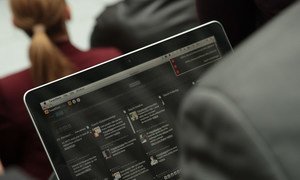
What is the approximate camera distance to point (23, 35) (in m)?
3.71

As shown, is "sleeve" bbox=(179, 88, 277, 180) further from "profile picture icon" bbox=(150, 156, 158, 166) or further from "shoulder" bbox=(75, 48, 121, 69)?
"shoulder" bbox=(75, 48, 121, 69)

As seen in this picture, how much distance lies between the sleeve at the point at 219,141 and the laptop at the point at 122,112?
14.6 inches

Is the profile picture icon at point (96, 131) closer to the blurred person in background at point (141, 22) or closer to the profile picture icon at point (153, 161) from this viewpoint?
the profile picture icon at point (153, 161)

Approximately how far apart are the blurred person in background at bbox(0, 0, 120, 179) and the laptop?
0.80 m

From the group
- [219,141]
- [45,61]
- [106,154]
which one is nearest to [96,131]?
[106,154]

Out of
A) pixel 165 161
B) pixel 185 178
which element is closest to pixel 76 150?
pixel 165 161

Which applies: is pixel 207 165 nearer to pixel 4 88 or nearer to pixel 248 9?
pixel 248 9

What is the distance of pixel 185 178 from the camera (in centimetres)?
46

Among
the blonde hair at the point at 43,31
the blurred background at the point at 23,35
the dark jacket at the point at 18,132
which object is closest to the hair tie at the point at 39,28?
the blonde hair at the point at 43,31

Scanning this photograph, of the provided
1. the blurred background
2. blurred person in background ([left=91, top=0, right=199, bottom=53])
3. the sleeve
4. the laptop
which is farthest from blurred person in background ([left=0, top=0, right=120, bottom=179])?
the blurred background

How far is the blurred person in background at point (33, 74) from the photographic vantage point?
1.59 m

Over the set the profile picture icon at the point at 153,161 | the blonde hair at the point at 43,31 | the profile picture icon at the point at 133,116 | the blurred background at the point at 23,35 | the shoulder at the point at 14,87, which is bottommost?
the profile picture icon at the point at 153,161

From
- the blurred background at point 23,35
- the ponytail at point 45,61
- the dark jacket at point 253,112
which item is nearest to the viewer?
the dark jacket at point 253,112

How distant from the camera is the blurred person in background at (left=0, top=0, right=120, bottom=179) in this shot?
5.23 ft
